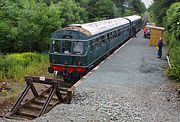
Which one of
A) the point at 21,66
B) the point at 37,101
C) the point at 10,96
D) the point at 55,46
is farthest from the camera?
the point at 21,66

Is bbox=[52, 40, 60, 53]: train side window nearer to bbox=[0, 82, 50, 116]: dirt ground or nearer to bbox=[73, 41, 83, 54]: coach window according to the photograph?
bbox=[73, 41, 83, 54]: coach window

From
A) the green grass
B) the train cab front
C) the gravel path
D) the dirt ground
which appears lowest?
the dirt ground

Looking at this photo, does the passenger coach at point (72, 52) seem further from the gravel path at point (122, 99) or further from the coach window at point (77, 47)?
the gravel path at point (122, 99)

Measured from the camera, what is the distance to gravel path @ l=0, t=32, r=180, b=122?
9680mm

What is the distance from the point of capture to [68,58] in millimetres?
15883

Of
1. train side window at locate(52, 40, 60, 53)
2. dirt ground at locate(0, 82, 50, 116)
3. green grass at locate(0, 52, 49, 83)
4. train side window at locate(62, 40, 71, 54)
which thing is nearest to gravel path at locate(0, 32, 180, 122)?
train side window at locate(62, 40, 71, 54)

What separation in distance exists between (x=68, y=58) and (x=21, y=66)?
479cm

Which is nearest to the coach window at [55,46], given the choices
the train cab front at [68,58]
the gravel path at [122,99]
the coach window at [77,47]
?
the train cab front at [68,58]

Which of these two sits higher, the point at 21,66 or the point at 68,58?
the point at 68,58

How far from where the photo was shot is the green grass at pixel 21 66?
1803 cm

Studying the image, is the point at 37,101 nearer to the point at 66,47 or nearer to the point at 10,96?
the point at 10,96

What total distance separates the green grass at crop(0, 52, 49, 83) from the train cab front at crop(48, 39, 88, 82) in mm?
2480

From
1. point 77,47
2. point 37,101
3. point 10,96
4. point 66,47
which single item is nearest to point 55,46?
point 66,47

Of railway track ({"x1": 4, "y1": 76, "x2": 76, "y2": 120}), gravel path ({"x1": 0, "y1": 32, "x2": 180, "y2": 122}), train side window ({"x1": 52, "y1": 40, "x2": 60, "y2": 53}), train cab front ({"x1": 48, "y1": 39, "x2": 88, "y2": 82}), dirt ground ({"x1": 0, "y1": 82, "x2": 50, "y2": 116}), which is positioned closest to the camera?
gravel path ({"x1": 0, "y1": 32, "x2": 180, "y2": 122})
